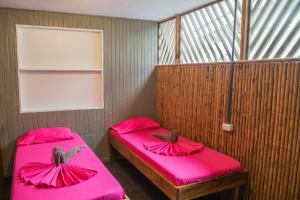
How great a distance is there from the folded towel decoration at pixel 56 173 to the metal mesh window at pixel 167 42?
221cm

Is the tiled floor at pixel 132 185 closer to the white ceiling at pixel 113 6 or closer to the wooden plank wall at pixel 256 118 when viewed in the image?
the wooden plank wall at pixel 256 118

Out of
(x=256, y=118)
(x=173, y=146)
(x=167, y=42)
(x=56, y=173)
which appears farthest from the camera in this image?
(x=167, y=42)

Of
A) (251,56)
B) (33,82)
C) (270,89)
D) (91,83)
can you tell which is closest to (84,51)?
(91,83)

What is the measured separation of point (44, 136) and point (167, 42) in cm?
230

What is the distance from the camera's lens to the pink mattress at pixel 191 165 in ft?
7.27

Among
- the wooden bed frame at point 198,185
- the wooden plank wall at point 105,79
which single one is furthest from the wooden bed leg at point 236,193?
the wooden plank wall at point 105,79

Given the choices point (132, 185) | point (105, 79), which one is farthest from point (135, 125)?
point (132, 185)

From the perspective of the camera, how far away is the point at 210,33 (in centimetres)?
300

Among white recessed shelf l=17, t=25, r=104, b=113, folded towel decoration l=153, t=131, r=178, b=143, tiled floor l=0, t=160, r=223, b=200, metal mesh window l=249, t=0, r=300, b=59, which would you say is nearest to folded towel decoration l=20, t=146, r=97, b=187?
tiled floor l=0, t=160, r=223, b=200

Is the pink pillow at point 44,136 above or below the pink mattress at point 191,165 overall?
above

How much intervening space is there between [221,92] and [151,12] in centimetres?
151

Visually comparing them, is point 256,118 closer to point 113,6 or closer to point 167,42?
point 167,42

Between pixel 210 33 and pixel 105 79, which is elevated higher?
pixel 210 33

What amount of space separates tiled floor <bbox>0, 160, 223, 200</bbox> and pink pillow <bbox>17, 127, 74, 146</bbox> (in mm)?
598
